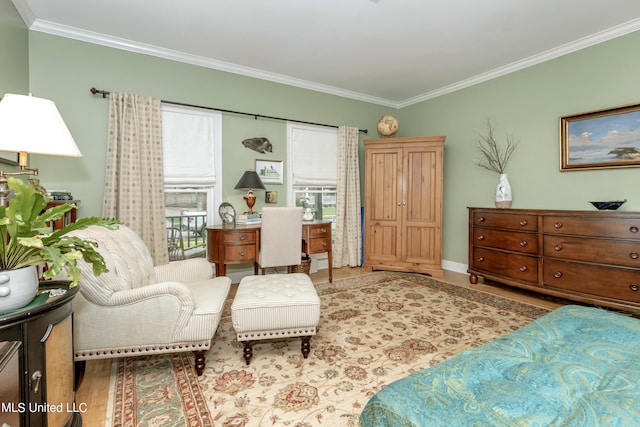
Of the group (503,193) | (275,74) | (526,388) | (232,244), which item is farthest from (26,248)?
(503,193)

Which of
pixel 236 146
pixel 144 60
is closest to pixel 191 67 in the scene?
pixel 144 60

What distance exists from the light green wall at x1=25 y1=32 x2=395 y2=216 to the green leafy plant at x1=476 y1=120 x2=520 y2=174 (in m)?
2.30

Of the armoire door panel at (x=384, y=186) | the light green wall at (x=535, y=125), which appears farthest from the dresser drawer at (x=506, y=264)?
the armoire door panel at (x=384, y=186)

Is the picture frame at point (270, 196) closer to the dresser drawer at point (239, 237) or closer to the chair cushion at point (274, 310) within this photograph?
the dresser drawer at point (239, 237)

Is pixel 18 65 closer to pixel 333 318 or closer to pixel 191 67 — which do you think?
pixel 191 67

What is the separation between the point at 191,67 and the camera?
348cm

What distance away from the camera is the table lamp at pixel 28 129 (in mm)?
1265

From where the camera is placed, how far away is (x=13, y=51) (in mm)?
2379

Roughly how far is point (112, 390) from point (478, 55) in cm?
446

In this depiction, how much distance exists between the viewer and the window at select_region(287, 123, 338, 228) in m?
4.21

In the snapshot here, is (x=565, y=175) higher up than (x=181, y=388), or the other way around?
(x=565, y=175)

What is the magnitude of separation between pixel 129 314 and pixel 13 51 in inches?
95.1

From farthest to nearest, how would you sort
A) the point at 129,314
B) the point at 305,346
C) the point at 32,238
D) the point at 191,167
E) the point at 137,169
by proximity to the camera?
the point at 191,167 < the point at 137,169 < the point at 305,346 < the point at 129,314 < the point at 32,238

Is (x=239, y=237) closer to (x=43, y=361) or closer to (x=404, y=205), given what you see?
(x=43, y=361)
